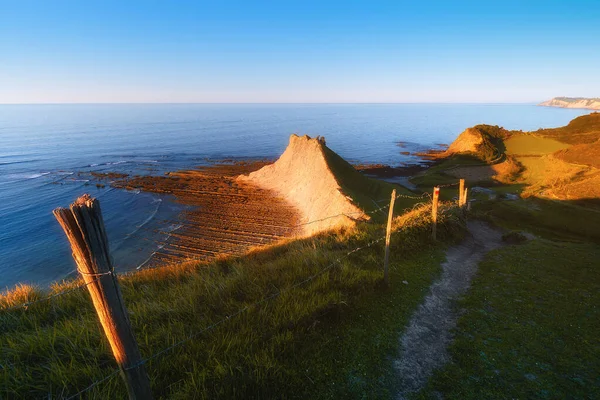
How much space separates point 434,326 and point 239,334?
453 centimetres

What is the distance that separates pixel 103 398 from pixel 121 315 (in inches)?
58.6

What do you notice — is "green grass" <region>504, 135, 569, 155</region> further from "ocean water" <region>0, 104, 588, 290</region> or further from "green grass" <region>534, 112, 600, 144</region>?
"ocean water" <region>0, 104, 588, 290</region>

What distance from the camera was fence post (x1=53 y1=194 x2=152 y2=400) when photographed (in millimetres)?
2812

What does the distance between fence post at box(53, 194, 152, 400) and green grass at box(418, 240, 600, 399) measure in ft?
14.4

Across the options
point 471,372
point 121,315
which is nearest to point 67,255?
point 121,315

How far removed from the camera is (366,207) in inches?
960

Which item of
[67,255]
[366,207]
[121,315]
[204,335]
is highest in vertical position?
[121,315]

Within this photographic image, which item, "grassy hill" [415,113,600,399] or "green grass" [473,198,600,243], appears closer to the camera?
"grassy hill" [415,113,600,399]

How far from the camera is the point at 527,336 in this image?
6.30 metres

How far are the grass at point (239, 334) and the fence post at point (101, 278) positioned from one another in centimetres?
88

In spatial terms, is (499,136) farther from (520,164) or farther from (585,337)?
(585,337)

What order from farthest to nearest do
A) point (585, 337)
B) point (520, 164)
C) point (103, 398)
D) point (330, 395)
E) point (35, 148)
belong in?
point (35, 148) → point (520, 164) → point (585, 337) → point (330, 395) → point (103, 398)

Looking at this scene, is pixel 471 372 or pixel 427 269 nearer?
pixel 471 372

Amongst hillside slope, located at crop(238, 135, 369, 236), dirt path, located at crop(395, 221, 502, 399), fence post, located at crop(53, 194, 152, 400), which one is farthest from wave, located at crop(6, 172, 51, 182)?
dirt path, located at crop(395, 221, 502, 399)
